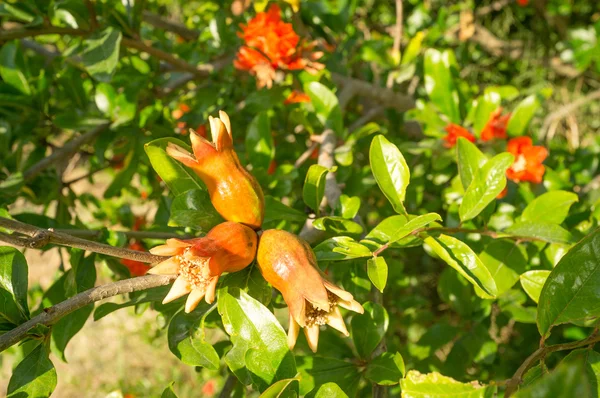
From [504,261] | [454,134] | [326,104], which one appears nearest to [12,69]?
[326,104]

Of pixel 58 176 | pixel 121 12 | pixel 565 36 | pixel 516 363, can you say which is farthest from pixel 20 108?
pixel 565 36

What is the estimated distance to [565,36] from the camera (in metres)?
3.03

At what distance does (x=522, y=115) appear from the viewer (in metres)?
1.21

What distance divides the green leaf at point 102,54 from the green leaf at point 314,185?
0.49 meters

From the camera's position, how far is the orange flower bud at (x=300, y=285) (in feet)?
1.98

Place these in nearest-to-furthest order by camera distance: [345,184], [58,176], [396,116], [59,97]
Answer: [345,184] < [58,176] < [59,97] < [396,116]

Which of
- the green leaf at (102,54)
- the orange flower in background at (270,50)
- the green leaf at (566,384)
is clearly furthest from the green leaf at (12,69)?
the green leaf at (566,384)

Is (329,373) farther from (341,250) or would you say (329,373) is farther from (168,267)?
(168,267)

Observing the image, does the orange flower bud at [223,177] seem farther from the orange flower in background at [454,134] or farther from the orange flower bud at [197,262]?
the orange flower in background at [454,134]

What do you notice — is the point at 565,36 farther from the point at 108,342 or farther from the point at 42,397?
the point at 108,342

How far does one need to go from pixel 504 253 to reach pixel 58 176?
3.44ft

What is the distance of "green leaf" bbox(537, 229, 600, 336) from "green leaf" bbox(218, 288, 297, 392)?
329mm

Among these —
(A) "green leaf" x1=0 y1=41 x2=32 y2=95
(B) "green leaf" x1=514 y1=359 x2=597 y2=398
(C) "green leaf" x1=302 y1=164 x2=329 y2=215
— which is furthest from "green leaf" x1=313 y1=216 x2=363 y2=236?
(A) "green leaf" x1=0 y1=41 x2=32 y2=95

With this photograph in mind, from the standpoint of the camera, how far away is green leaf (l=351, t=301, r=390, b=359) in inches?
31.4
